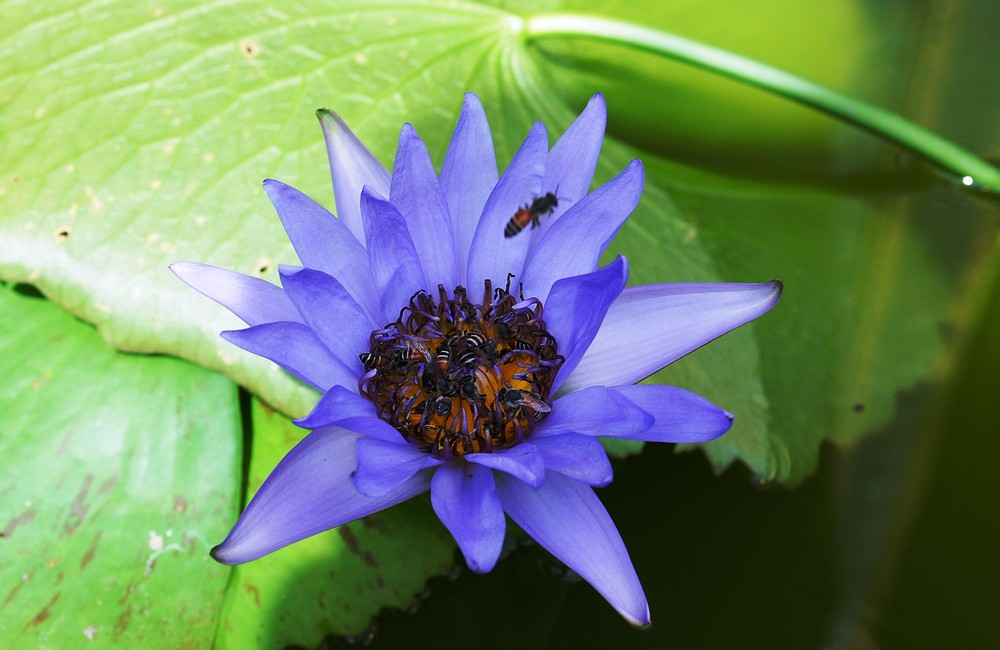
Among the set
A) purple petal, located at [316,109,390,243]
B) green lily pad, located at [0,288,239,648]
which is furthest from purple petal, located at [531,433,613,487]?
green lily pad, located at [0,288,239,648]

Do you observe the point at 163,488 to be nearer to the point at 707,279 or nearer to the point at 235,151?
the point at 235,151

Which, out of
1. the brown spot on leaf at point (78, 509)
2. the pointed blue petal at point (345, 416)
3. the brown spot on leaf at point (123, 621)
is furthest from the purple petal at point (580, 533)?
the brown spot on leaf at point (78, 509)

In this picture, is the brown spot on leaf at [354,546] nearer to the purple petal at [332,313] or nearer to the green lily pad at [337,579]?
the green lily pad at [337,579]

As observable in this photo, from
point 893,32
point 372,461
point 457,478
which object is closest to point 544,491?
point 457,478

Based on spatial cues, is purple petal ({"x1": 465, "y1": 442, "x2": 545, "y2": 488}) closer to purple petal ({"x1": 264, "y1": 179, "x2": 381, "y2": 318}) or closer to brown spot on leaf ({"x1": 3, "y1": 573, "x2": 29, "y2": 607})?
purple petal ({"x1": 264, "y1": 179, "x2": 381, "y2": 318})

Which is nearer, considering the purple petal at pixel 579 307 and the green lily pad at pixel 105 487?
the purple petal at pixel 579 307

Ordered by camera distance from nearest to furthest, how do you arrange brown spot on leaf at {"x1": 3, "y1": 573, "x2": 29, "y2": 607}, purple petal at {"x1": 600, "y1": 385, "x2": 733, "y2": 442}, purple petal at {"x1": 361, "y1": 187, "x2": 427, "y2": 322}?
purple petal at {"x1": 600, "y1": 385, "x2": 733, "y2": 442}, purple petal at {"x1": 361, "y1": 187, "x2": 427, "y2": 322}, brown spot on leaf at {"x1": 3, "y1": 573, "x2": 29, "y2": 607}
